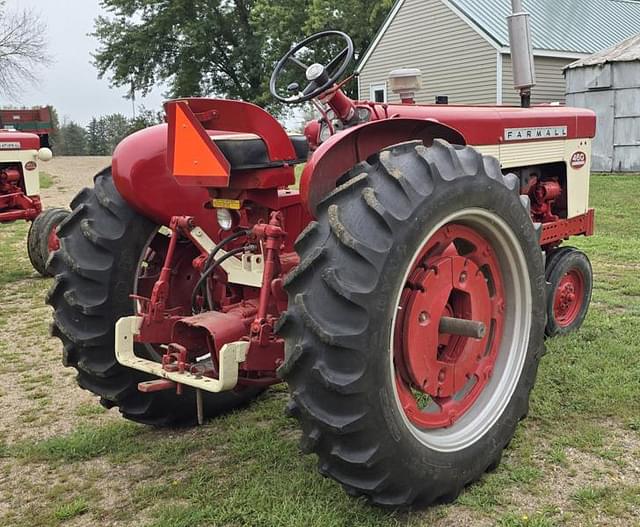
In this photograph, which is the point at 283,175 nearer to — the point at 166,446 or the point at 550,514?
the point at 166,446

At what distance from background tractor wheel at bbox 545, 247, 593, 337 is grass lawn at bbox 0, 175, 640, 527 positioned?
0.14 m

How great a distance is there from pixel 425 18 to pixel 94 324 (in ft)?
63.4

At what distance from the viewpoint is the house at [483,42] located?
18.5 meters

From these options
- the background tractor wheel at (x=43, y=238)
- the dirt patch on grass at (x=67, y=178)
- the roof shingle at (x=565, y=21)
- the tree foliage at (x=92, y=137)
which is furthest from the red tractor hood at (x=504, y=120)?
the tree foliage at (x=92, y=137)

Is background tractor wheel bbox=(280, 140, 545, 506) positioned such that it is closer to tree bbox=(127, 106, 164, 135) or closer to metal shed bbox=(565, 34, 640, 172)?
metal shed bbox=(565, 34, 640, 172)

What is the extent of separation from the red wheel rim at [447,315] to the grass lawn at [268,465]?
0.37 m

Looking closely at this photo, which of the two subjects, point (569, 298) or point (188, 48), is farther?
point (188, 48)

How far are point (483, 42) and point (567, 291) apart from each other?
15.4 meters

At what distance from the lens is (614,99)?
1641 cm

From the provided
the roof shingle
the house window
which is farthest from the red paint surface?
the house window

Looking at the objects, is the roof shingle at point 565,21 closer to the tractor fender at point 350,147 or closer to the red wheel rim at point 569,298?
the red wheel rim at point 569,298

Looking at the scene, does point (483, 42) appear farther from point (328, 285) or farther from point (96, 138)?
point (96, 138)

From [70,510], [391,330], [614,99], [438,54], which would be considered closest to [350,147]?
[391,330]

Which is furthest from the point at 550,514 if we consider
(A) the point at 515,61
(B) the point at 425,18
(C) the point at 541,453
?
(B) the point at 425,18
